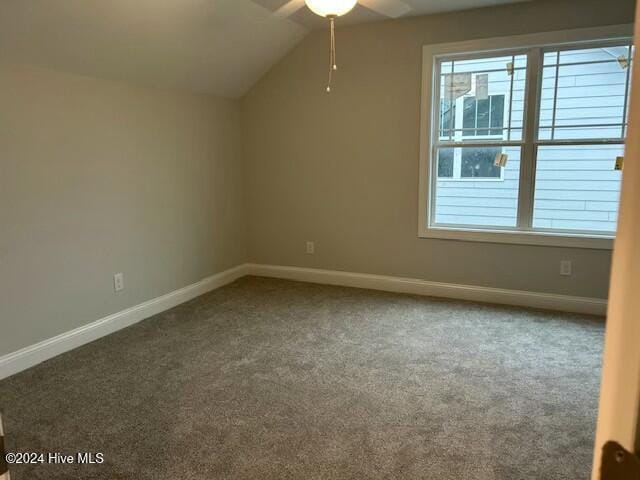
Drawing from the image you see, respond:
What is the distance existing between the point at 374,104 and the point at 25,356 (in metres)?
3.32

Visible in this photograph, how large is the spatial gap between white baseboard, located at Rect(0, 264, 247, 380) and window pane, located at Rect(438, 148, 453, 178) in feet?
7.65

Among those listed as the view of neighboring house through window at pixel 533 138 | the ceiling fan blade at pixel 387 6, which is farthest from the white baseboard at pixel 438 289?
the ceiling fan blade at pixel 387 6

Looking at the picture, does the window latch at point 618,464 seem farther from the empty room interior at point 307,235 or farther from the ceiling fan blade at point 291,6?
the ceiling fan blade at point 291,6

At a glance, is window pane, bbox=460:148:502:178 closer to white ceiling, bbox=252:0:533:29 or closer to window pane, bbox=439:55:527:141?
window pane, bbox=439:55:527:141

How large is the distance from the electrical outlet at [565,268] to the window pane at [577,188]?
0.92 feet

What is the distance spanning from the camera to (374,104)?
4270 mm

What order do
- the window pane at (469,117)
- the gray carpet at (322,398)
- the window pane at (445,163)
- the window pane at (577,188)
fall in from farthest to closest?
the window pane at (445,163), the window pane at (469,117), the window pane at (577,188), the gray carpet at (322,398)

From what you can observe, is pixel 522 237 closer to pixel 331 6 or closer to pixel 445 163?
pixel 445 163

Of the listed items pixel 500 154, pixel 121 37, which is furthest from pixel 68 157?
pixel 500 154

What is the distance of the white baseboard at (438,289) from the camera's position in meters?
3.83

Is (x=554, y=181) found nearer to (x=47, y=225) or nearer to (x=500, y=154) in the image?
(x=500, y=154)

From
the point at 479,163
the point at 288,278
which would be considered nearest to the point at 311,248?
the point at 288,278

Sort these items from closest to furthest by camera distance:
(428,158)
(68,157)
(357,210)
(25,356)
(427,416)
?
(427,416)
(25,356)
(68,157)
(428,158)
(357,210)

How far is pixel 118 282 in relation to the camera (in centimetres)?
358
